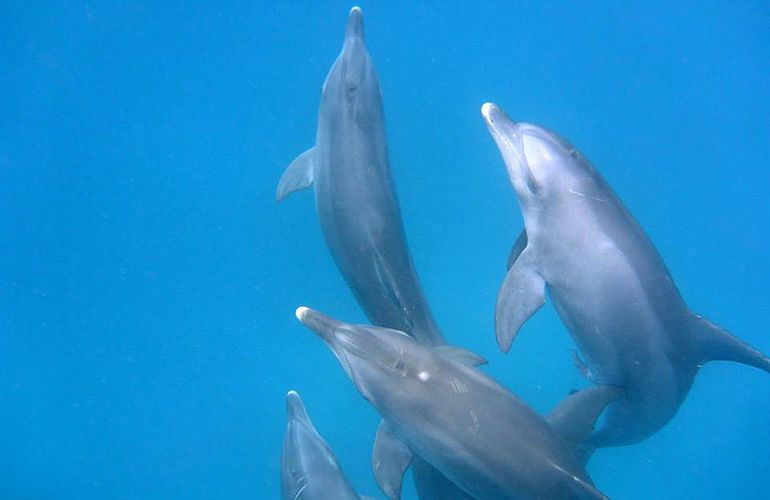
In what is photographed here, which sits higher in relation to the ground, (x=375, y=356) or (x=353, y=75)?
(x=353, y=75)

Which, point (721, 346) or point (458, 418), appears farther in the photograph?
point (721, 346)

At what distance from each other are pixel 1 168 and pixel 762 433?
11.1 meters

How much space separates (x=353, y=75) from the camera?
5.71 metres

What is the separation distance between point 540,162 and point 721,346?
198cm

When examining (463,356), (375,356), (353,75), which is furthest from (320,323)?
(353,75)

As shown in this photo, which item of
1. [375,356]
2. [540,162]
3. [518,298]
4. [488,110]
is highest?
[488,110]

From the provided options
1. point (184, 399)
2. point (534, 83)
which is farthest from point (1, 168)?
point (534, 83)

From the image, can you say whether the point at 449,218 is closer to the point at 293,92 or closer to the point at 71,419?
the point at 293,92

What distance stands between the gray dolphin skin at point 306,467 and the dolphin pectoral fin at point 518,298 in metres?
2.17

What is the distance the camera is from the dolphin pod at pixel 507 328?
4434 mm

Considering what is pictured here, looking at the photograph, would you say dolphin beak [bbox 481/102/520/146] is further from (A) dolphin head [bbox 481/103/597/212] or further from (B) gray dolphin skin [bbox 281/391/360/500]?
(B) gray dolphin skin [bbox 281/391/360/500]

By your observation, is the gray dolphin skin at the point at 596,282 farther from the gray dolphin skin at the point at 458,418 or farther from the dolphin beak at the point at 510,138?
the gray dolphin skin at the point at 458,418

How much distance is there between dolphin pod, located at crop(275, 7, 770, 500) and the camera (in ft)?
14.5

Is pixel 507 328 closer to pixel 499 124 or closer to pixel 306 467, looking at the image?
pixel 499 124
